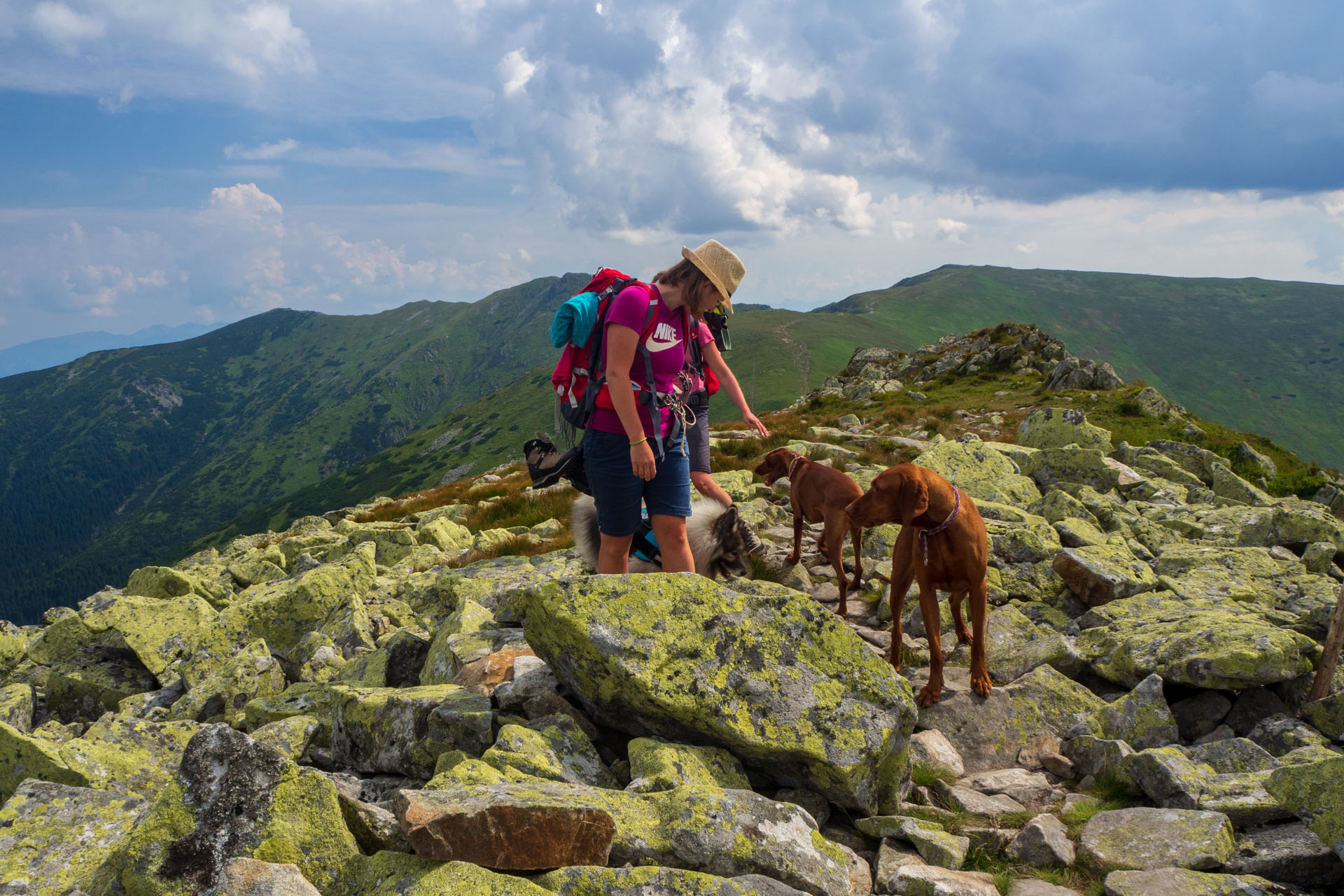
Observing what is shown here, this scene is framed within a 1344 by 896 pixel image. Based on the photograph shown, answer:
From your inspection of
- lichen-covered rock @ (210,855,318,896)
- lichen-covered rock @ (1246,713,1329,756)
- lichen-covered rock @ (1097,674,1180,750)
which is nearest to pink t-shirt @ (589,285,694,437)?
lichen-covered rock @ (210,855,318,896)

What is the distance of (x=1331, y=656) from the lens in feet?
19.9

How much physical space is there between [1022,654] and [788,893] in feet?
16.3

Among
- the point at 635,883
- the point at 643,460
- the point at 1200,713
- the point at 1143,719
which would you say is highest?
the point at 643,460

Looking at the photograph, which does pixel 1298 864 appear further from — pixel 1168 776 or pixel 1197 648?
pixel 1197 648

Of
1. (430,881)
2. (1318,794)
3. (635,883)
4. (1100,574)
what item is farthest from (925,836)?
(1100,574)

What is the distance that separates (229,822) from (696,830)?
8.36 ft

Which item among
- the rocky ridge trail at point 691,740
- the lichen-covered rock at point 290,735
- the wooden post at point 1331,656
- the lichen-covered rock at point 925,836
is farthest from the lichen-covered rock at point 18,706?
the wooden post at point 1331,656

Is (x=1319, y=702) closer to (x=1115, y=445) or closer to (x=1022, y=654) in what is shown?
(x=1022, y=654)

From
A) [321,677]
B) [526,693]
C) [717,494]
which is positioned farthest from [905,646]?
[321,677]

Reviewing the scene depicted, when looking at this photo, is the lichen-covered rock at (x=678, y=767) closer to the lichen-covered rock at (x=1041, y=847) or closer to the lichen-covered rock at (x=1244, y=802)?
the lichen-covered rock at (x=1041, y=847)

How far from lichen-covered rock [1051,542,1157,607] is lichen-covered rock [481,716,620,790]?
715 cm

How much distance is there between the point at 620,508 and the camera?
20.9 ft

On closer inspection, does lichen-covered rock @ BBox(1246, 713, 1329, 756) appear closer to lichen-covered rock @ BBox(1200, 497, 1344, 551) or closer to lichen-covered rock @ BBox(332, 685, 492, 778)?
lichen-covered rock @ BBox(332, 685, 492, 778)

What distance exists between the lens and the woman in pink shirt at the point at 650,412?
5746 millimetres
